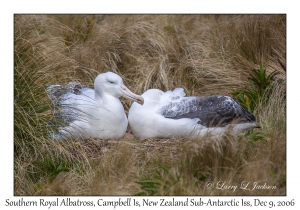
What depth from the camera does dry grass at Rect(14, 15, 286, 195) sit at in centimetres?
734

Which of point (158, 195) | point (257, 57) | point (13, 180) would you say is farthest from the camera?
point (257, 57)

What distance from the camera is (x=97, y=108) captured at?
29.5ft

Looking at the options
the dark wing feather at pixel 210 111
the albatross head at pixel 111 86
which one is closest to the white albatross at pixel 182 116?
the dark wing feather at pixel 210 111

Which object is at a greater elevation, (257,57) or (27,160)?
(257,57)

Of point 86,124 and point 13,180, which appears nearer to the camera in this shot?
point 13,180

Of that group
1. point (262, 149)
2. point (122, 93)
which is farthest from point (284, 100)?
point (122, 93)

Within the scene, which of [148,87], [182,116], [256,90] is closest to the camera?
[182,116]

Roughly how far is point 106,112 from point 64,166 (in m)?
1.24

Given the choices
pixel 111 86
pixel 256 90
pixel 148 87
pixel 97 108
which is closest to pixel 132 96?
pixel 111 86

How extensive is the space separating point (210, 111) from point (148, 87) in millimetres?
1493

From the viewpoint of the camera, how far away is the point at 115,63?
10781 mm

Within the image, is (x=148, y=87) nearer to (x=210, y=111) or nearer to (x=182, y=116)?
(x=182, y=116)

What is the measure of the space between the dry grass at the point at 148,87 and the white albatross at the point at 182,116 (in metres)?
0.18
